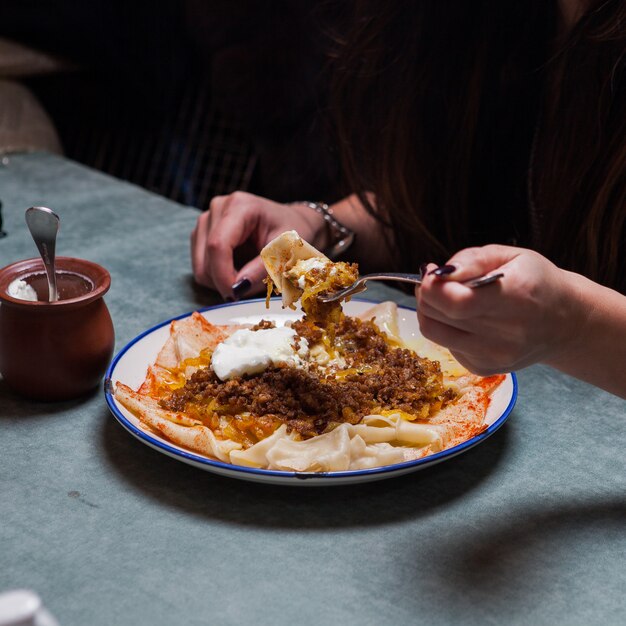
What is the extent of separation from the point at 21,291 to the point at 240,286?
0.58 metres

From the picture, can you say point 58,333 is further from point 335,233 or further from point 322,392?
point 335,233

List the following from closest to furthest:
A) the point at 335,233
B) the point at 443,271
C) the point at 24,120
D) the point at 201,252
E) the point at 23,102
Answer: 1. the point at 443,271
2. the point at 201,252
3. the point at 335,233
4. the point at 24,120
5. the point at 23,102

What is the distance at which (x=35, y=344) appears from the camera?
1.47 m

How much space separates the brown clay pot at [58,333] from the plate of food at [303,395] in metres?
0.07

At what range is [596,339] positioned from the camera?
1258mm

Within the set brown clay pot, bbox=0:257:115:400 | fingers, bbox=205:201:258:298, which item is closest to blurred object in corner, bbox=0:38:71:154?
fingers, bbox=205:201:258:298

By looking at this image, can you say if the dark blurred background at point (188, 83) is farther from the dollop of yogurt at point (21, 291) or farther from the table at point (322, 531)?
the table at point (322, 531)

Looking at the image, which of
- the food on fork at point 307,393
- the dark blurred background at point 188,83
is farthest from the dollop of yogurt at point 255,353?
the dark blurred background at point 188,83

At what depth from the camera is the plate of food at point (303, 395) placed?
4.17 ft

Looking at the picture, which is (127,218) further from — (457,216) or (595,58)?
(595,58)

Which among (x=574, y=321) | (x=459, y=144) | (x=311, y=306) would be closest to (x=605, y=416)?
(x=574, y=321)

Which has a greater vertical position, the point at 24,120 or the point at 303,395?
the point at 303,395

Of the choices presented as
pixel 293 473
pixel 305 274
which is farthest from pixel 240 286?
pixel 293 473

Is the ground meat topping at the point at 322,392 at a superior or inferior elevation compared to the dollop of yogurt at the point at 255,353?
inferior
